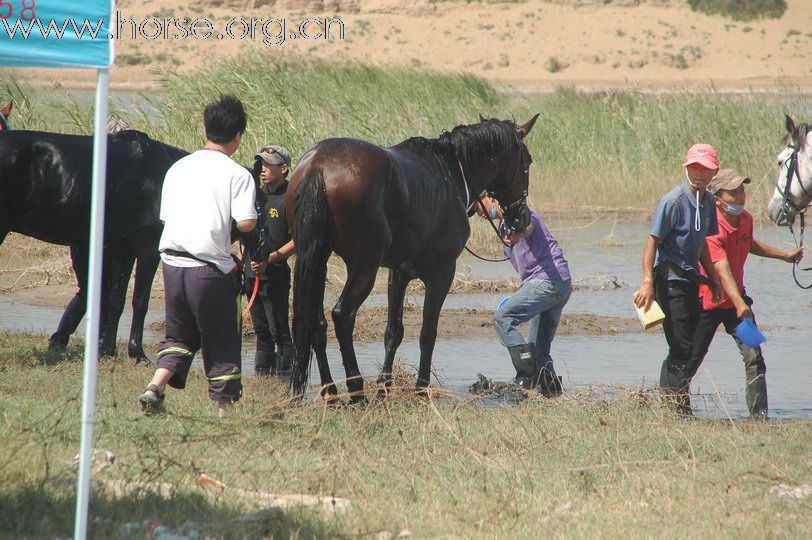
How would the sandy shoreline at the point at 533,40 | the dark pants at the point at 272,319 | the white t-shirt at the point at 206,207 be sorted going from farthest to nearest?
the sandy shoreline at the point at 533,40 → the dark pants at the point at 272,319 → the white t-shirt at the point at 206,207

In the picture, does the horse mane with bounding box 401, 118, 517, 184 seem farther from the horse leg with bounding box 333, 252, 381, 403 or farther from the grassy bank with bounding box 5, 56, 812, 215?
the grassy bank with bounding box 5, 56, 812, 215

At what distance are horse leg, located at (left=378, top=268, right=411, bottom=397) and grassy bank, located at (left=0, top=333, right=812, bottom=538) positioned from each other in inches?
31.6

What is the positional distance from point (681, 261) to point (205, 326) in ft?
10.4

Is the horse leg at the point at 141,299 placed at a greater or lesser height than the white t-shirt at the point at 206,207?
lesser

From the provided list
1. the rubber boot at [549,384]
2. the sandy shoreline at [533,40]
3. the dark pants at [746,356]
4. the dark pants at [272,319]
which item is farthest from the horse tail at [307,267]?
the sandy shoreline at [533,40]

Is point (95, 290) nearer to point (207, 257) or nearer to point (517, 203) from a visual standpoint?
point (207, 257)

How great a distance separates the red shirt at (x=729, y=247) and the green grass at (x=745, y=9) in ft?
239

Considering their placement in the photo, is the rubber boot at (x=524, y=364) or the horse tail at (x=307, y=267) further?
the rubber boot at (x=524, y=364)

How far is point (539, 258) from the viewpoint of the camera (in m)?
8.55

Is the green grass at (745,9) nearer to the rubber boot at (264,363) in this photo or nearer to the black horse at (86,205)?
the black horse at (86,205)

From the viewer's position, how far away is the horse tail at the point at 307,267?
7125 millimetres

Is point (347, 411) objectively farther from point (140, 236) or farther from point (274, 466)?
point (140, 236)

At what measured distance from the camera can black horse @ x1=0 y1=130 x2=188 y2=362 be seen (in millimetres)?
8750

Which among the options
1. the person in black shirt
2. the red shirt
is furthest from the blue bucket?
the person in black shirt
